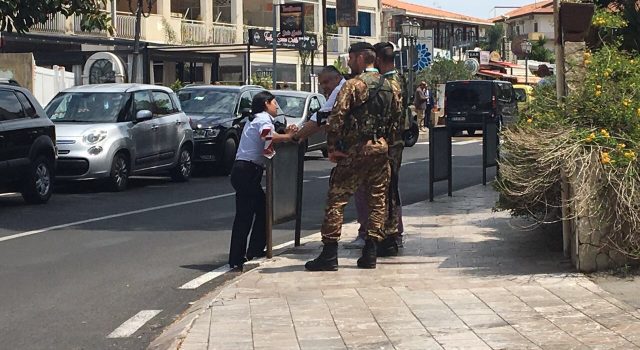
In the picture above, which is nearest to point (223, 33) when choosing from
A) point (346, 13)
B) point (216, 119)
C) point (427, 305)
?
point (346, 13)

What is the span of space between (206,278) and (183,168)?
33.1 feet

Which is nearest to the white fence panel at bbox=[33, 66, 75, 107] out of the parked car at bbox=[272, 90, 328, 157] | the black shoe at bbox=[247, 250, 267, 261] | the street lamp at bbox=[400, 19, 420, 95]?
the parked car at bbox=[272, 90, 328, 157]

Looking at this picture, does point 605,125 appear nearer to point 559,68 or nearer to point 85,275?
point 559,68

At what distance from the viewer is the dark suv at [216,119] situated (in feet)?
66.5

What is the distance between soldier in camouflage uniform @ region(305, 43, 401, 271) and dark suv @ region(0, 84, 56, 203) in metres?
7.10

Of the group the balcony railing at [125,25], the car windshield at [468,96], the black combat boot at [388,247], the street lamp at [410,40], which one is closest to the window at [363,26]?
the balcony railing at [125,25]

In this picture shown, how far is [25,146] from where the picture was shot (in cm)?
1483

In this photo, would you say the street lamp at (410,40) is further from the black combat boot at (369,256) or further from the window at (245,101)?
the black combat boot at (369,256)

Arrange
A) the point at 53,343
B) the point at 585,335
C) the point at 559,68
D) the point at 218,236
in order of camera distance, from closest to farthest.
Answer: the point at 585,335 → the point at 53,343 → the point at 559,68 → the point at 218,236

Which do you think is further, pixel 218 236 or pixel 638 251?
pixel 218 236

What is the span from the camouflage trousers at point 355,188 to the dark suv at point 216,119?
1109 cm

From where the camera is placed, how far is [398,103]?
8.88 metres

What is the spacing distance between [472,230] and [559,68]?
2761 millimetres

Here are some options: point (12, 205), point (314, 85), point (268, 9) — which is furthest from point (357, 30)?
point (12, 205)
